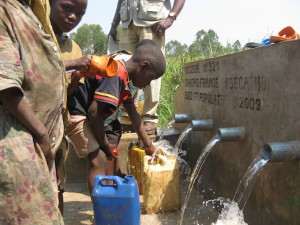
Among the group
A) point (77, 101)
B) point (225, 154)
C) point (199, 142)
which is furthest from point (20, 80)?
point (199, 142)

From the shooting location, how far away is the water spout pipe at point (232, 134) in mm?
3051

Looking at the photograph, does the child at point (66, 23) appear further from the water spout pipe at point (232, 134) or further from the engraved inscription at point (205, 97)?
the engraved inscription at point (205, 97)

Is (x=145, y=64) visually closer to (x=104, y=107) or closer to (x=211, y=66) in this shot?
(x=104, y=107)

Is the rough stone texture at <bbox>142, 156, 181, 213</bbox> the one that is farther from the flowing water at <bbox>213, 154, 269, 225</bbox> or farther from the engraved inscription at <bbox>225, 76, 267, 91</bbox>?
the engraved inscription at <bbox>225, 76, 267, 91</bbox>

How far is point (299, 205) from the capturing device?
2281 millimetres

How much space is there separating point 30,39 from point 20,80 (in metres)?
0.19

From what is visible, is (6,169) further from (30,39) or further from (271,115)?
(271,115)

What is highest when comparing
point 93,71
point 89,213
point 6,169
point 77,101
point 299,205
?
point 93,71

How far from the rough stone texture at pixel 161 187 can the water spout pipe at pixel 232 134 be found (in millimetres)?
761

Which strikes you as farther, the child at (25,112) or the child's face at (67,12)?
the child's face at (67,12)

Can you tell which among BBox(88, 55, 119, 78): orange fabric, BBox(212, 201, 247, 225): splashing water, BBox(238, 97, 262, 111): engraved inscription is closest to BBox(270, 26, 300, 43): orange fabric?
BBox(238, 97, 262, 111): engraved inscription

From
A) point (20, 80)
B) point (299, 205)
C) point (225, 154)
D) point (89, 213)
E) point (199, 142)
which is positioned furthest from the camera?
point (199, 142)

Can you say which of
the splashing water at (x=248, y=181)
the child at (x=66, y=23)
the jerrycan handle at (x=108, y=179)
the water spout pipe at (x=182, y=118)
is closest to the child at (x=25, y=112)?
the child at (x=66, y=23)

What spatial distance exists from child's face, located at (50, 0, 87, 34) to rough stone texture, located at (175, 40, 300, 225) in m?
1.26
